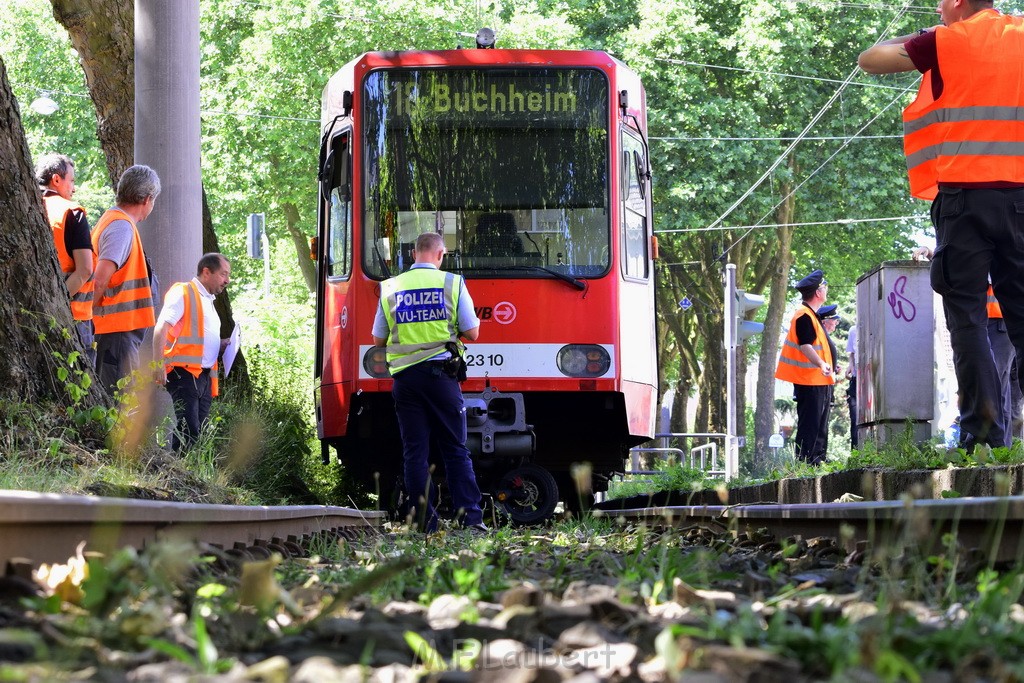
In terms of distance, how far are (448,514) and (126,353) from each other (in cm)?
312

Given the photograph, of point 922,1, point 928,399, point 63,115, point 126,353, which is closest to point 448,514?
point 126,353

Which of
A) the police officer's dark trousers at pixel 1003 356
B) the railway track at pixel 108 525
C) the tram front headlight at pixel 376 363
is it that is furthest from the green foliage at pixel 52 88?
the railway track at pixel 108 525

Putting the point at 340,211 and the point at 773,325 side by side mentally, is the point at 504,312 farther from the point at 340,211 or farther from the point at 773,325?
the point at 773,325

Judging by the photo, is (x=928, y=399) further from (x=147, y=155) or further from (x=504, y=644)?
(x=504, y=644)

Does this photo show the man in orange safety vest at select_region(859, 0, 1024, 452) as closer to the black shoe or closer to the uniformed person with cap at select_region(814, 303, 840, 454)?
the black shoe

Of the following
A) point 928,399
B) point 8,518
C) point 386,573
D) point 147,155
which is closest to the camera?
point 386,573

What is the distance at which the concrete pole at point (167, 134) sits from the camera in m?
10.3

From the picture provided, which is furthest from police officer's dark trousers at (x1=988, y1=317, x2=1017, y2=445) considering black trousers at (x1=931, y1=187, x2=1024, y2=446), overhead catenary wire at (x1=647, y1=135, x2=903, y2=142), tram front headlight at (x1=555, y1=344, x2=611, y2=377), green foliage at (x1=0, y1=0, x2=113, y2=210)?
green foliage at (x1=0, y1=0, x2=113, y2=210)

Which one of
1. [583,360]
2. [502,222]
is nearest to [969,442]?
[583,360]

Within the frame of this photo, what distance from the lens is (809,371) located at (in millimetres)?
13922

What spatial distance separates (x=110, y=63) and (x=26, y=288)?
722 centimetres

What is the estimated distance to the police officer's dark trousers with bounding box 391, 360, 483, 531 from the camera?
8641 mm

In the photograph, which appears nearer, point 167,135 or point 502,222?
point 502,222

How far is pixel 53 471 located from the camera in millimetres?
5816
